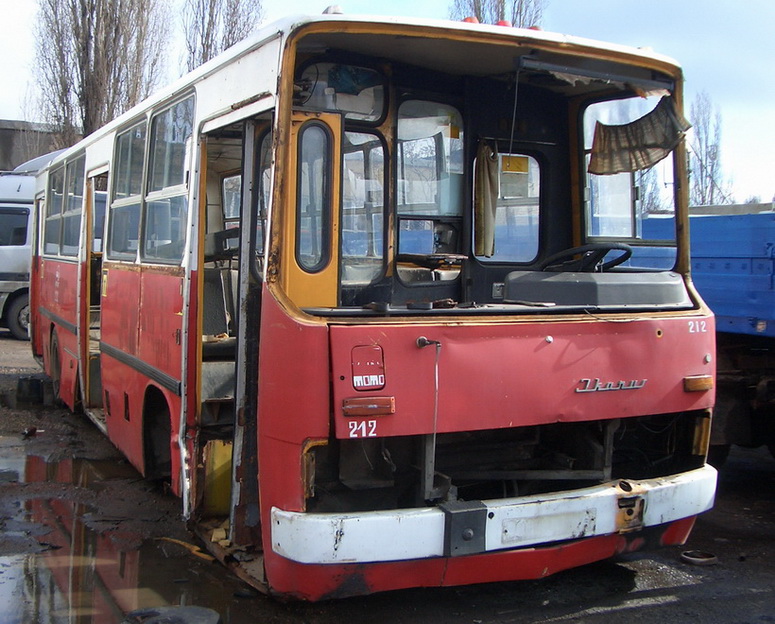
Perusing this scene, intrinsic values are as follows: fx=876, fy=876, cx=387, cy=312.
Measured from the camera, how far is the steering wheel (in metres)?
4.89

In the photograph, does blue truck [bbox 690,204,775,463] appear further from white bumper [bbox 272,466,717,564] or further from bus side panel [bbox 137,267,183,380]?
bus side panel [bbox 137,267,183,380]

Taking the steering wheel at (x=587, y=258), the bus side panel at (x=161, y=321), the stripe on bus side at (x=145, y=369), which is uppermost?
the steering wheel at (x=587, y=258)

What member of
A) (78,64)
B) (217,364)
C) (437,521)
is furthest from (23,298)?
(437,521)

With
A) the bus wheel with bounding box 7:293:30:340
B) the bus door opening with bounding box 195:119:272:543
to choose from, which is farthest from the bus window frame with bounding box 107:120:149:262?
the bus wheel with bounding box 7:293:30:340

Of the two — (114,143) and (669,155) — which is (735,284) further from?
(114,143)

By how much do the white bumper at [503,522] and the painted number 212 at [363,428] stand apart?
1.10ft

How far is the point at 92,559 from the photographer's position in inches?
204

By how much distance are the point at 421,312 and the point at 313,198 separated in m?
0.72

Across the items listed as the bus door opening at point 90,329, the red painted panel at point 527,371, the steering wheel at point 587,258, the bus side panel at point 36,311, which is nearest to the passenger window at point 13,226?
the bus side panel at point 36,311

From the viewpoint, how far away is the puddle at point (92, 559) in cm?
445

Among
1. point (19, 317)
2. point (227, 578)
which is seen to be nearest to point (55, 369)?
point (227, 578)

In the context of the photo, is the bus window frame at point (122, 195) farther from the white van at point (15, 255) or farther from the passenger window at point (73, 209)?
the white van at point (15, 255)

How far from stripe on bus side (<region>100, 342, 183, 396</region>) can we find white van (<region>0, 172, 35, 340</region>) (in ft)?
34.6

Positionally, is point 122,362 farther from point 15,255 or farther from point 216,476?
point 15,255
